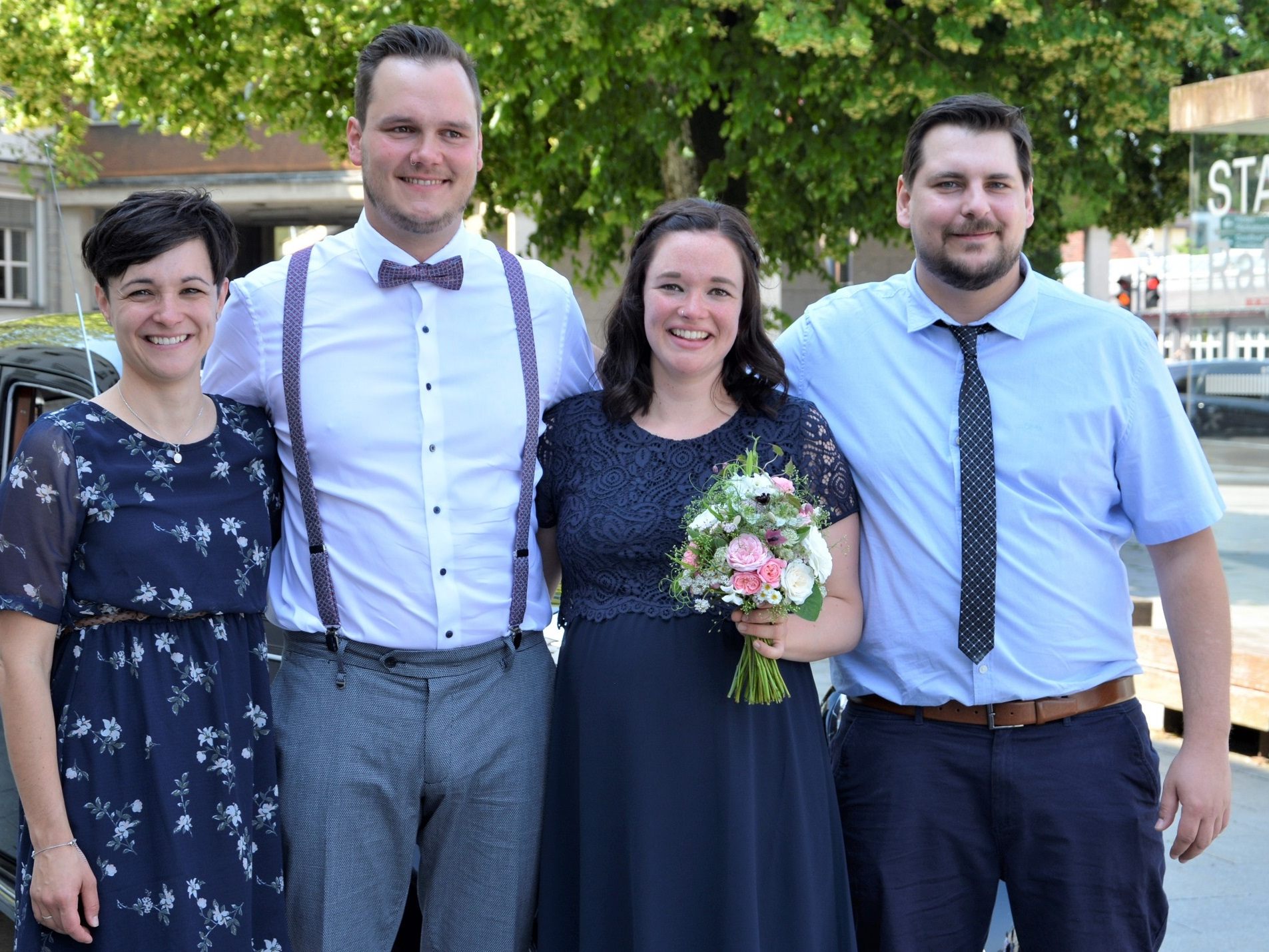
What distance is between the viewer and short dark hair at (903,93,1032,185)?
10.1 feet

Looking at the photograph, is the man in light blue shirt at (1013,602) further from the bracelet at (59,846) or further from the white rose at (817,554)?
the bracelet at (59,846)

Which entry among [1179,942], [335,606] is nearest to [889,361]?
[335,606]

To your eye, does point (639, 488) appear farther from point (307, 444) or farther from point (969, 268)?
point (969, 268)

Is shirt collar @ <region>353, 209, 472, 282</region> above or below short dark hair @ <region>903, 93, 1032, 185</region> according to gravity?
below

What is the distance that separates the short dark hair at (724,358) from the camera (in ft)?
10.2

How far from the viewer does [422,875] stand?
3074mm

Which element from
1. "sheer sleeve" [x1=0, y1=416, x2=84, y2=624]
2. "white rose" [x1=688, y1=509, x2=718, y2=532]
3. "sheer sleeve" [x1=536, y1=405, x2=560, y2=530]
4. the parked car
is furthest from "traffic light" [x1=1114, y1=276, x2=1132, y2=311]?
"sheer sleeve" [x1=0, y1=416, x2=84, y2=624]

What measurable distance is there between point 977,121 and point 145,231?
183 cm

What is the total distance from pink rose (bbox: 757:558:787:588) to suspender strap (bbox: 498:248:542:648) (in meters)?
0.66

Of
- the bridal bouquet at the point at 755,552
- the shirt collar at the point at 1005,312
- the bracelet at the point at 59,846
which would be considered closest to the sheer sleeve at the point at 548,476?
the bridal bouquet at the point at 755,552

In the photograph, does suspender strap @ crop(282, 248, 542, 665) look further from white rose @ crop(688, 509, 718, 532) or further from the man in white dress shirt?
white rose @ crop(688, 509, 718, 532)

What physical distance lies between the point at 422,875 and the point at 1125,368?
196 cm

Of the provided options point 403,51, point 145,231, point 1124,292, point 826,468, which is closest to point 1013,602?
point 826,468

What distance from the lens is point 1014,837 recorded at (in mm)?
2967
